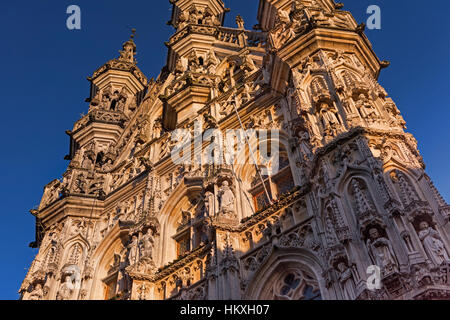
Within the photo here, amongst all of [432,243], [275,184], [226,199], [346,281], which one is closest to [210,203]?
[226,199]

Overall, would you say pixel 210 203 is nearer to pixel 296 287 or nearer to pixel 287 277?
pixel 287 277

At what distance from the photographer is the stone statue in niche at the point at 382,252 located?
903 centimetres

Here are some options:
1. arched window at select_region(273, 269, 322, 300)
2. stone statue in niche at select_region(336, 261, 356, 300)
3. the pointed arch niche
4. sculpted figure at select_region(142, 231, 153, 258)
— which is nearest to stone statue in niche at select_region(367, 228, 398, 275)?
stone statue in niche at select_region(336, 261, 356, 300)

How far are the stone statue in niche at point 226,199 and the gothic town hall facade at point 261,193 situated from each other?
54mm

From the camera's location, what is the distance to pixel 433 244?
915 cm

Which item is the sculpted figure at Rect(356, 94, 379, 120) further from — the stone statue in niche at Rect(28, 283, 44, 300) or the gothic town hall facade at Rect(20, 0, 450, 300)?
the stone statue in niche at Rect(28, 283, 44, 300)

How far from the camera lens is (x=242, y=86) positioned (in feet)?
62.1

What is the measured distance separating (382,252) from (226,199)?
224 inches

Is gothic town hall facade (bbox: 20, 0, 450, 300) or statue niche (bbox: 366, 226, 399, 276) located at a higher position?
gothic town hall facade (bbox: 20, 0, 450, 300)

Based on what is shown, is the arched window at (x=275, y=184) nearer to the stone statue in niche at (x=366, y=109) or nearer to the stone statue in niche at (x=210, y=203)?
the stone statue in niche at (x=210, y=203)

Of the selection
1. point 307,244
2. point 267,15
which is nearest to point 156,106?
point 267,15

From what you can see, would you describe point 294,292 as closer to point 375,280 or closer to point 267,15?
point 375,280

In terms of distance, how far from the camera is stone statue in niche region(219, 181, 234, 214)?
1392 centimetres

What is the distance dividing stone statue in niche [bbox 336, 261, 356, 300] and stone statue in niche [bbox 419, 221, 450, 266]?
4.61ft
